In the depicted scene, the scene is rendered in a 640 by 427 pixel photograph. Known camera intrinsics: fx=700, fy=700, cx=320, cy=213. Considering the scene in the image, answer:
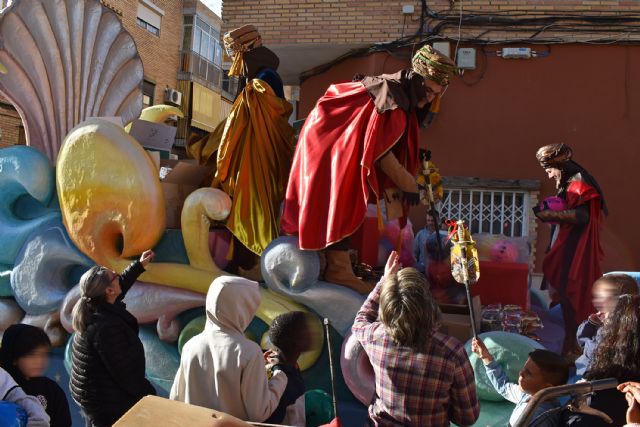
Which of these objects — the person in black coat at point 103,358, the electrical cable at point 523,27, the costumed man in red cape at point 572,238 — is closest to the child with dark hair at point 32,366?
the person in black coat at point 103,358

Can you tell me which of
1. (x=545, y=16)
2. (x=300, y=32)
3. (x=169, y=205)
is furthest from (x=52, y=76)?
(x=545, y=16)

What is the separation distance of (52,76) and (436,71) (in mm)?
2858

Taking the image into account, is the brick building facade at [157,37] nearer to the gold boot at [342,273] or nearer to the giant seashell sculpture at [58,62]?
the giant seashell sculpture at [58,62]

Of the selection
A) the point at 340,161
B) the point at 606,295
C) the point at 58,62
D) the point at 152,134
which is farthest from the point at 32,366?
the point at 58,62

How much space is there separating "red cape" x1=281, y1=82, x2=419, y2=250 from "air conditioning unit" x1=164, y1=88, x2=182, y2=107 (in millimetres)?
20018

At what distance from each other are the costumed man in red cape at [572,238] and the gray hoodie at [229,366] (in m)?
2.26

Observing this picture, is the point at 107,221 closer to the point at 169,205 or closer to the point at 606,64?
the point at 169,205

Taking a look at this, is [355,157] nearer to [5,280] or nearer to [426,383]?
[426,383]

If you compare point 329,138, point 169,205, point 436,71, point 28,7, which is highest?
point 28,7

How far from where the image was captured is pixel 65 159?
4445 millimetres

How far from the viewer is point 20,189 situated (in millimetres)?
4730

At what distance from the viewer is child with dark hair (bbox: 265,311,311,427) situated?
2.71 metres

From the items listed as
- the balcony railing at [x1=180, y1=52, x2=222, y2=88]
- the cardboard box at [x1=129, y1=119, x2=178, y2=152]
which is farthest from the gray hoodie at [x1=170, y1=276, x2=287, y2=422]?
the balcony railing at [x1=180, y1=52, x2=222, y2=88]

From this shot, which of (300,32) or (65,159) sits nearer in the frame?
(65,159)
